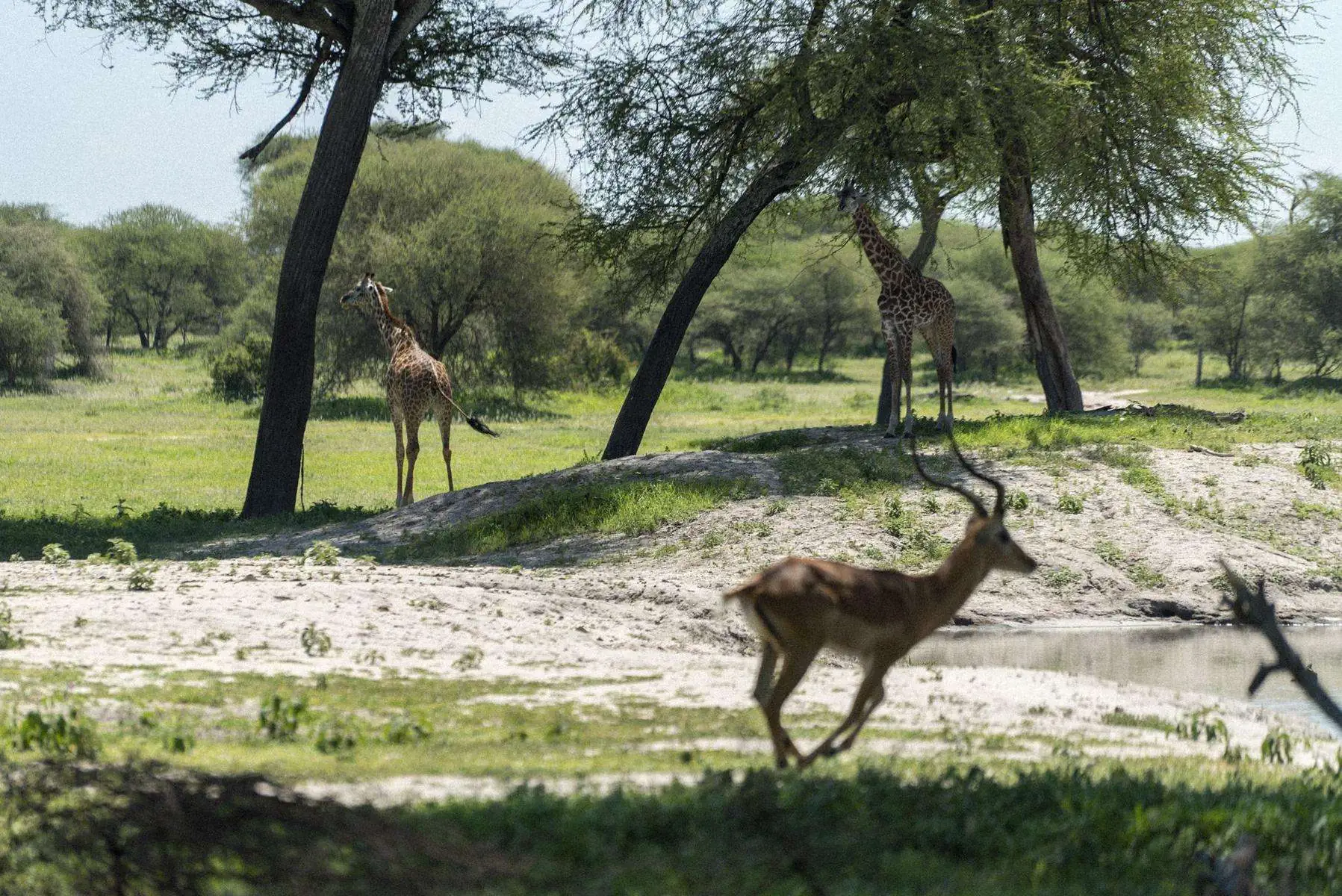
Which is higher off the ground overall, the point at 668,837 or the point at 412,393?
the point at 412,393

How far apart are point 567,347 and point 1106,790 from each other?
45.4 m

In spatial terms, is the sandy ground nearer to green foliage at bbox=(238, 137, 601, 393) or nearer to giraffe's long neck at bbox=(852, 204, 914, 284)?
giraffe's long neck at bbox=(852, 204, 914, 284)

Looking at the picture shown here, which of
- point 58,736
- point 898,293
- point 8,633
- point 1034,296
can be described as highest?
point 1034,296

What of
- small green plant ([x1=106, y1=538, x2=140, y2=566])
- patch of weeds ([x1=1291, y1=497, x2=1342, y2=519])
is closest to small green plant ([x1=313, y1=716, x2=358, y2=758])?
small green plant ([x1=106, y1=538, x2=140, y2=566])

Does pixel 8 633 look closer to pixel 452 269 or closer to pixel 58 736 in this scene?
pixel 58 736

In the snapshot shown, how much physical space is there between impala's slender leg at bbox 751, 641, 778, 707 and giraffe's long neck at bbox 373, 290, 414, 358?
48.5 feet

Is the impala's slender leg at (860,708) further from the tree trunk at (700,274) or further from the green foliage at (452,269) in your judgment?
the green foliage at (452,269)

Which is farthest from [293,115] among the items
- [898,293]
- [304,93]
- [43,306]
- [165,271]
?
[165,271]

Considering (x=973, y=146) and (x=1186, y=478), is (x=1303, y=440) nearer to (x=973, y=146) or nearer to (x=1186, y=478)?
(x=1186, y=478)

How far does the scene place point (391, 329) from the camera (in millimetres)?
20875

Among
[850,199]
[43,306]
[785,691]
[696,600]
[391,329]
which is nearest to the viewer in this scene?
[785,691]

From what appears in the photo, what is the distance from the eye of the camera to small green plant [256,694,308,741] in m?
6.98

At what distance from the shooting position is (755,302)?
7275 centimetres

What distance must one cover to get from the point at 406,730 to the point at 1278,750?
482 centimetres
